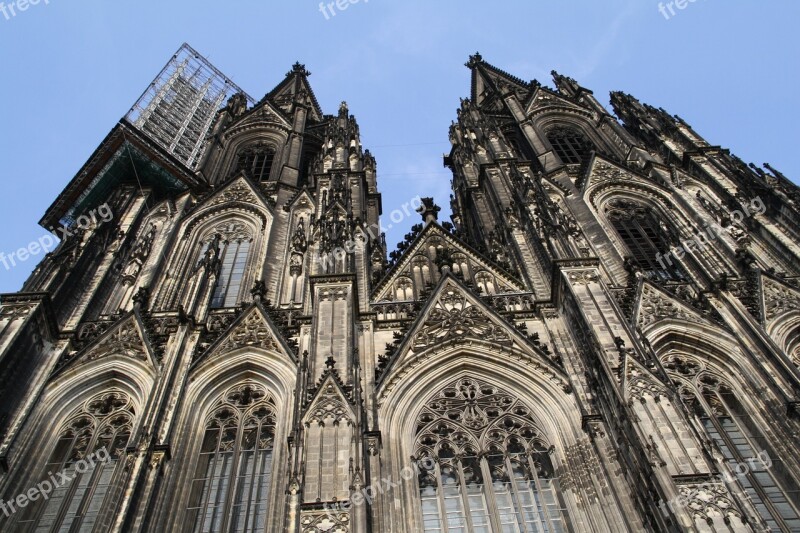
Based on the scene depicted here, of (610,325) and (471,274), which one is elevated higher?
(471,274)

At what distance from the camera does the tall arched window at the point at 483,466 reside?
13.7m

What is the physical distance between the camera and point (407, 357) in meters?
16.9

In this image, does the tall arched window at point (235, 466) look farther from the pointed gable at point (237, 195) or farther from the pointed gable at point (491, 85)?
the pointed gable at point (491, 85)

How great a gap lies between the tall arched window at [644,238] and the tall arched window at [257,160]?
485 inches

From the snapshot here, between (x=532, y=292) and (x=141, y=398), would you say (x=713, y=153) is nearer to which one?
(x=532, y=292)

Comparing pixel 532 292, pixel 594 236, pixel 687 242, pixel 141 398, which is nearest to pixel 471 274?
pixel 532 292

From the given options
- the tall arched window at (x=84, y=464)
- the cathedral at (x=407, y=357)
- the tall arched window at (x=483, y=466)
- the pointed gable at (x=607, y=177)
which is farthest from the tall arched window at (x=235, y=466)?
the pointed gable at (x=607, y=177)

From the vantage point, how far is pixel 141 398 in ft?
54.3

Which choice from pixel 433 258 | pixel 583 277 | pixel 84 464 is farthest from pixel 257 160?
pixel 84 464

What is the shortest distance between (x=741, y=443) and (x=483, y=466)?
16.1ft

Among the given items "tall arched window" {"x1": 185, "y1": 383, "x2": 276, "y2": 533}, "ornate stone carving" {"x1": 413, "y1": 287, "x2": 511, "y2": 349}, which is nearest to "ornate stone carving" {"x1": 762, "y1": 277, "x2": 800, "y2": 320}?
"ornate stone carving" {"x1": 413, "y1": 287, "x2": 511, "y2": 349}

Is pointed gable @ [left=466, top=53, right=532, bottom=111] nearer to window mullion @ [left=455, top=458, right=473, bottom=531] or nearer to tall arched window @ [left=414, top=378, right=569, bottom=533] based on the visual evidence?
tall arched window @ [left=414, top=378, right=569, bottom=533]

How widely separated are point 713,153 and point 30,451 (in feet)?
70.5

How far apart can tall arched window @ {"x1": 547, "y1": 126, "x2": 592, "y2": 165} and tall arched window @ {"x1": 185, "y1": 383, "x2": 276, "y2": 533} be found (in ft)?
56.7
